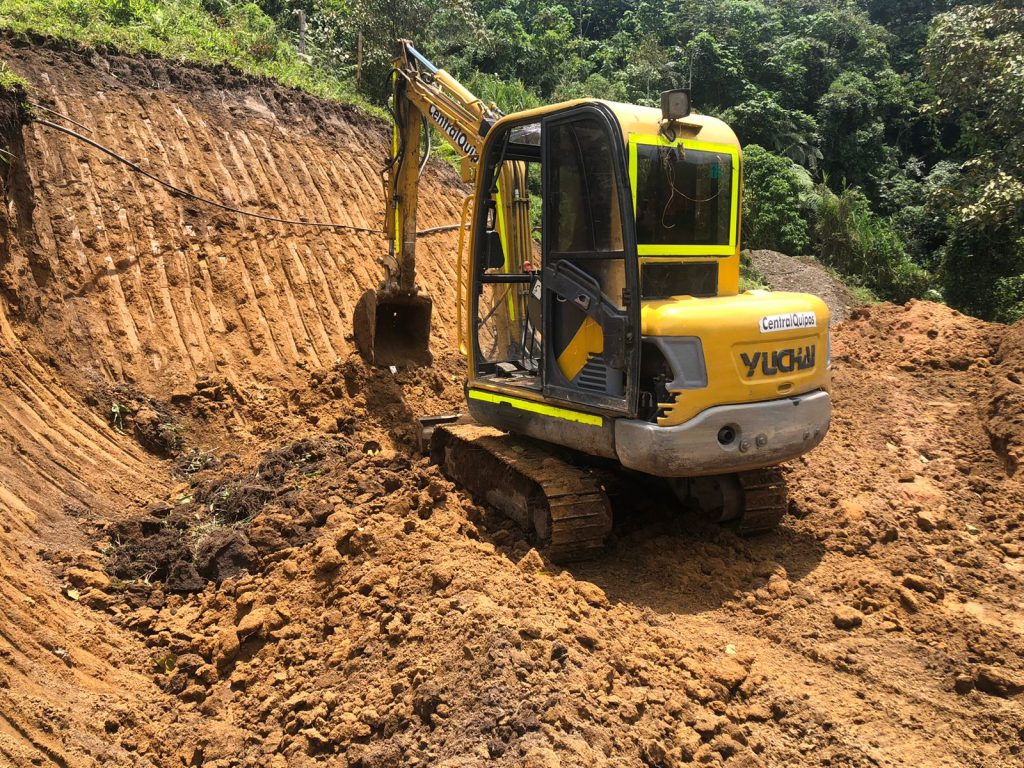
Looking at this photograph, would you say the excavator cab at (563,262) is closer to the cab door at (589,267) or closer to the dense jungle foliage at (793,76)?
the cab door at (589,267)

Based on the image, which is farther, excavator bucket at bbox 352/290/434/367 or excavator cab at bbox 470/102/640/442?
excavator bucket at bbox 352/290/434/367

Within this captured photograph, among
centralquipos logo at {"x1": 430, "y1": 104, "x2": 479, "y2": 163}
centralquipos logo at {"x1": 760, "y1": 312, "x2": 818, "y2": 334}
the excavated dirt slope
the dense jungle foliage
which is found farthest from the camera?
the dense jungle foliage

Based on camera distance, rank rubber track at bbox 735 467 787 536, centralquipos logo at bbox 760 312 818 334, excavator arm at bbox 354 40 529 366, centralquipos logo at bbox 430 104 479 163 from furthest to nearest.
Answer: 1. centralquipos logo at bbox 430 104 479 163
2. excavator arm at bbox 354 40 529 366
3. rubber track at bbox 735 467 787 536
4. centralquipos logo at bbox 760 312 818 334

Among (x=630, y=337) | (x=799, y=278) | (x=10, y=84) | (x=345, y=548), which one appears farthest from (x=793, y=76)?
(x=345, y=548)

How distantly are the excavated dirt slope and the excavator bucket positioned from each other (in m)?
0.20

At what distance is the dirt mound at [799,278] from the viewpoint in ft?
51.3

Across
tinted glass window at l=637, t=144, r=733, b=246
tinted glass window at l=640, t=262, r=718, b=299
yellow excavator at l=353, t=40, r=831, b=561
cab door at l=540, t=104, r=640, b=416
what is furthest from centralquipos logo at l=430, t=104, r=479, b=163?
tinted glass window at l=640, t=262, r=718, b=299

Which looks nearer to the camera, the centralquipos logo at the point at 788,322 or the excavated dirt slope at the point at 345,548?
the excavated dirt slope at the point at 345,548

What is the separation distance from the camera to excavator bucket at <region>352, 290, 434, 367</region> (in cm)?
825

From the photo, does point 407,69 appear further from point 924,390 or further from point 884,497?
point 924,390

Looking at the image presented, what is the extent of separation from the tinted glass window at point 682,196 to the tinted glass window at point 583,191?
175mm

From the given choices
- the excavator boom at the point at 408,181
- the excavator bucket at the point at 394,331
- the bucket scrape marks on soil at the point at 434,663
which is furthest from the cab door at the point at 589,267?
the excavator bucket at the point at 394,331

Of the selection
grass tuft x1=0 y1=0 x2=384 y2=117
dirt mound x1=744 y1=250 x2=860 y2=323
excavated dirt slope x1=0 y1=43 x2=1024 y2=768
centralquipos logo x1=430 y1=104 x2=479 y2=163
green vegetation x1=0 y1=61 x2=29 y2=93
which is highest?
grass tuft x1=0 y1=0 x2=384 y2=117

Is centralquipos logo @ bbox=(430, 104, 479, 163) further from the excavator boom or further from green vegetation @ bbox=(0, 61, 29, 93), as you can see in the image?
green vegetation @ bbox=(0, 61, 29, 93)
